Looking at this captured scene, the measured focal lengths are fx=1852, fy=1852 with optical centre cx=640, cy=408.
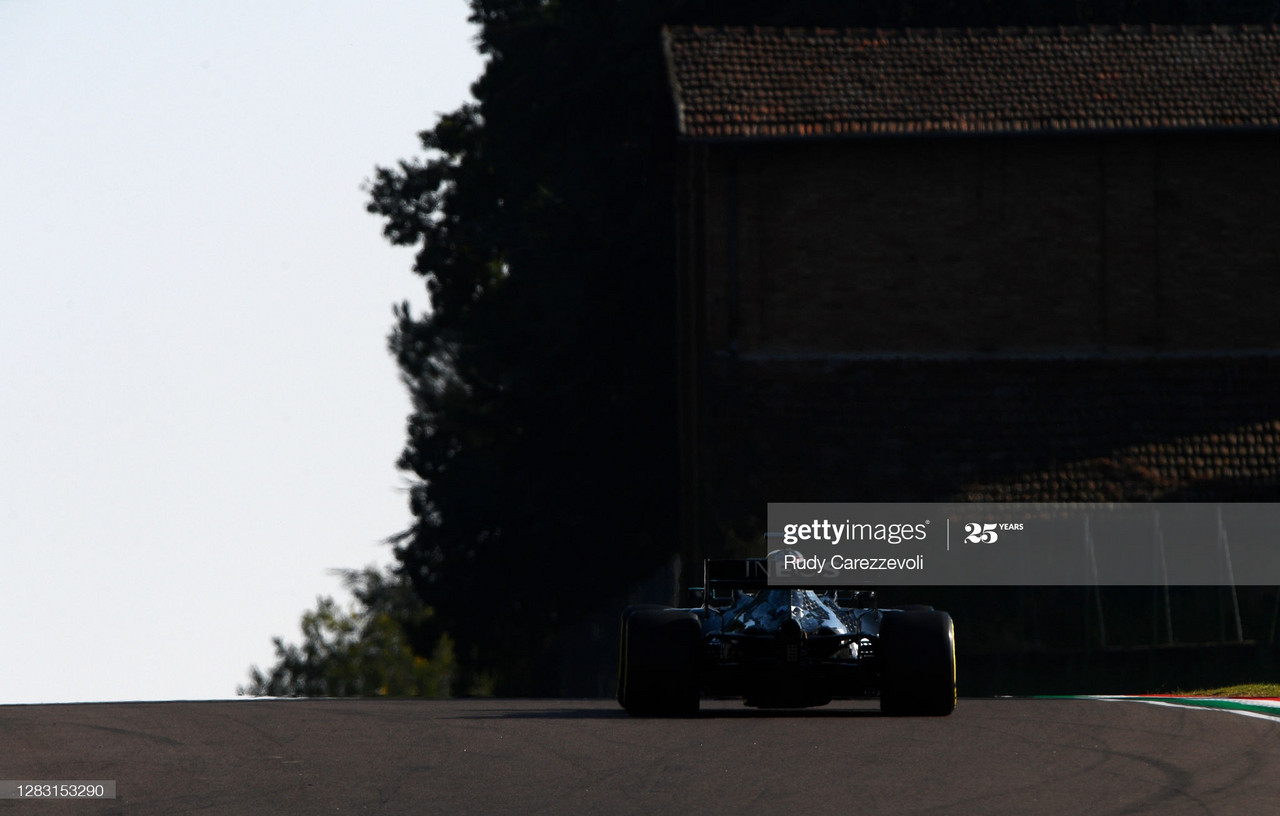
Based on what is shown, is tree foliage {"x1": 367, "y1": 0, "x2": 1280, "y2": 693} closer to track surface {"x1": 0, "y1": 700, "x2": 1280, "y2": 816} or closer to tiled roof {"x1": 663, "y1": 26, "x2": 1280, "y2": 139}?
tiled roof {"x1": 663, "y1": 26, "x2": 1280, "y2": 139}

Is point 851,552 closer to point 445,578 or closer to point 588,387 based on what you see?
point 588,387

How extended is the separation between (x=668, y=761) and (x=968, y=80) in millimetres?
26821

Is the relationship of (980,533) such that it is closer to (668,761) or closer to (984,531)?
(984,531)

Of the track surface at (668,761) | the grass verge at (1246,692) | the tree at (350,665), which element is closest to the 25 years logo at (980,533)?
the grass verge at (1246,692)

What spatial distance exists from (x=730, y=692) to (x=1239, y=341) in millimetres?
23753

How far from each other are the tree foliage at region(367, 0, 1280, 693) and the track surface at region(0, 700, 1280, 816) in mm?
23809

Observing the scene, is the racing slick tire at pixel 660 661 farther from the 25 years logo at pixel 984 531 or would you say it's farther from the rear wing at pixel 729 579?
the 25 years logo at pixel 984 531

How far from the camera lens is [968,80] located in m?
35.6

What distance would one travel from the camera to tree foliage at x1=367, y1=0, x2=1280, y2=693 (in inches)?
1533

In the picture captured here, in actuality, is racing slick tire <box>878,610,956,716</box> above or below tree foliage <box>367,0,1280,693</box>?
below

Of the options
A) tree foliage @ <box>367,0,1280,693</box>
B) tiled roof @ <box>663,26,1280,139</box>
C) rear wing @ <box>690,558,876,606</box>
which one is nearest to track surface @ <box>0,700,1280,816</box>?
rear wing @ <box>690,558,876,606</box>

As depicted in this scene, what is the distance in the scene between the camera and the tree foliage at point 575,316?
128ft

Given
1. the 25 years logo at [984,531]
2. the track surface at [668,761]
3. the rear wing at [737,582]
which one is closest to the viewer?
the track surface at [668,761]

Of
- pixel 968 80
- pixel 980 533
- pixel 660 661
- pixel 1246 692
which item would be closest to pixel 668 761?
pixel 660 661
